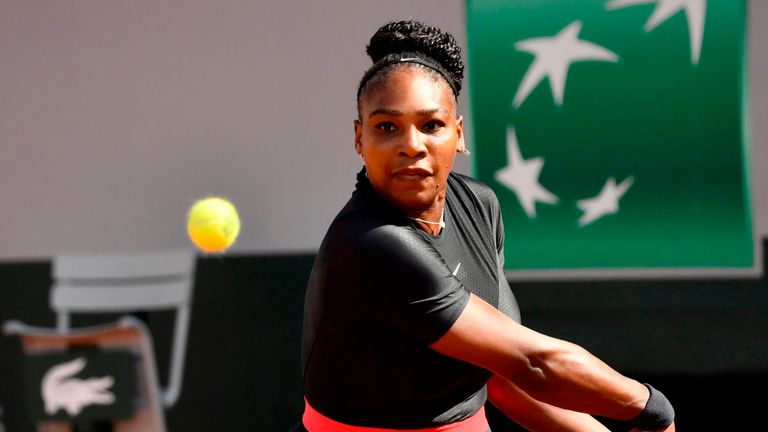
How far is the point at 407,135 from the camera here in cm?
157

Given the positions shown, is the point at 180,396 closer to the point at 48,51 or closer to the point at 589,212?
the point at 48,51

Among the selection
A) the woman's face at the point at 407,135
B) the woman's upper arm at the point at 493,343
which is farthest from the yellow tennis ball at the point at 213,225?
the woman's upper arm at the point at 493,343

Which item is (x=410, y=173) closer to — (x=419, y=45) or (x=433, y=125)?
(x=433, y=125)

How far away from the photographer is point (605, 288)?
11.5 feet

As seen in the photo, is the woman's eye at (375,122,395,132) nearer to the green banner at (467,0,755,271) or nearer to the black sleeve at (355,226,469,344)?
the black sleeve at (355,226,469,344)

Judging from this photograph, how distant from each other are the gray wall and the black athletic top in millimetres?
1974

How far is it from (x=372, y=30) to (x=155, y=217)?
1148mm

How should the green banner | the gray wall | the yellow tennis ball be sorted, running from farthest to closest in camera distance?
the gray wall, the green banner, the yellow tennis ball

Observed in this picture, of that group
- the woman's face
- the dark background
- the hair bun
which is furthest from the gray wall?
the woman's face

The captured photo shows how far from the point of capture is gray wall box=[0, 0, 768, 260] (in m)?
3.76

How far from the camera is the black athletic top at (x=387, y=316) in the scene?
153cm

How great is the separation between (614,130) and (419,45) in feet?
6.32

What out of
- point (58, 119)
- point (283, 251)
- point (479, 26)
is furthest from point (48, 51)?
point (479, 26)

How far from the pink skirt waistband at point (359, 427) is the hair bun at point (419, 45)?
0.59 m
